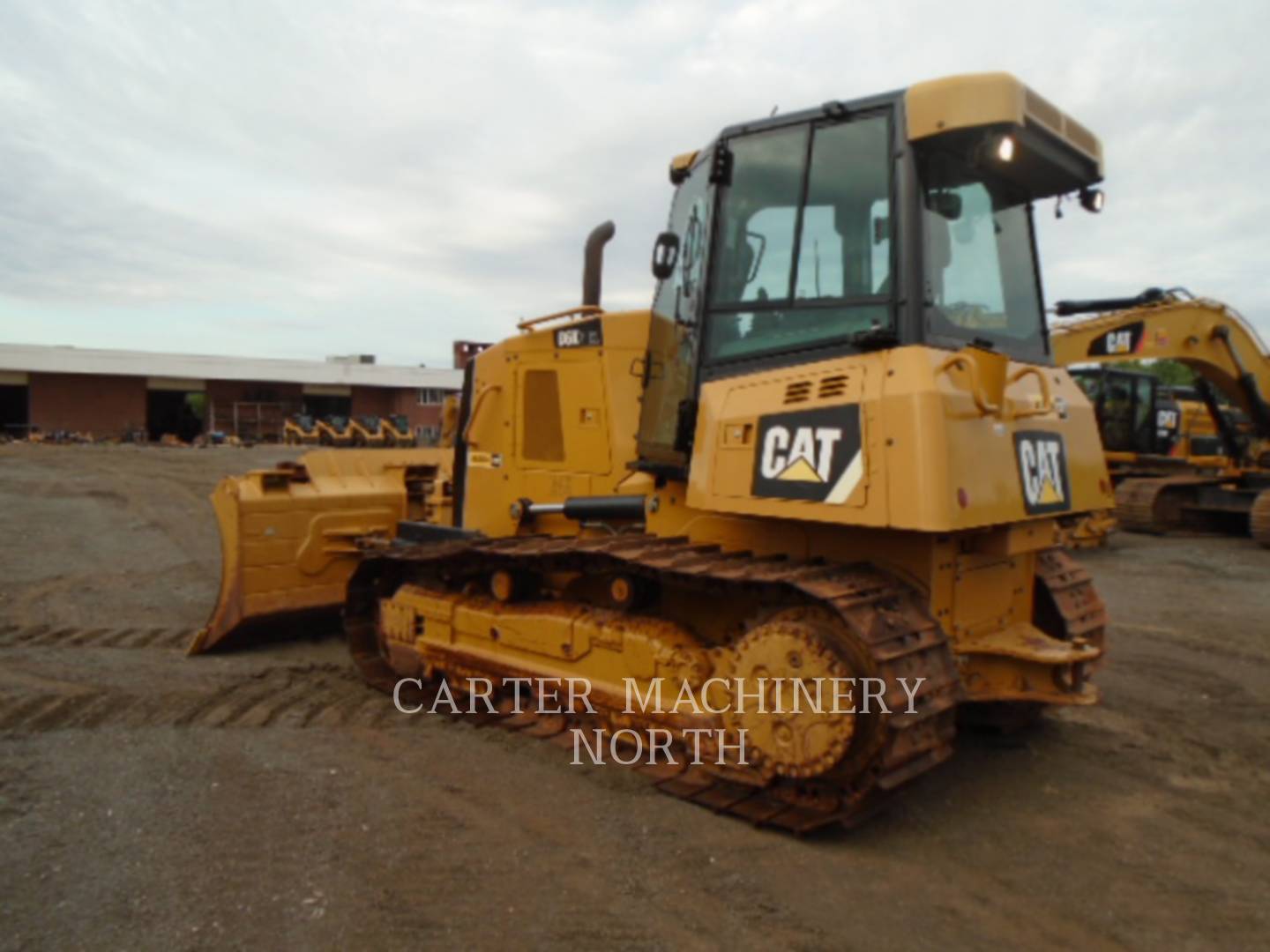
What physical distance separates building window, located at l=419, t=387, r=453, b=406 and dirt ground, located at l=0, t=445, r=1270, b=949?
32017 millimetres

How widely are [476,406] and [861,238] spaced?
3028 mm

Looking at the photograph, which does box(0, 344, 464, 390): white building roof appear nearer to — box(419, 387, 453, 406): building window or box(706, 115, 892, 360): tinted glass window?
box(419, 387, 453, 406): building window

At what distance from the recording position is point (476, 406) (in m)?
5.95

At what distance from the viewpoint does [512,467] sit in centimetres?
572

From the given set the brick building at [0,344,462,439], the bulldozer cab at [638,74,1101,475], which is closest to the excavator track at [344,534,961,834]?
the bulldozer cab at [638,74,1101,475]

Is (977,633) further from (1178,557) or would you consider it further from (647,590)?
(1178,557)

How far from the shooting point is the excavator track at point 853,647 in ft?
10.9

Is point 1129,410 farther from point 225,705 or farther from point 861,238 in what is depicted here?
point 225,705

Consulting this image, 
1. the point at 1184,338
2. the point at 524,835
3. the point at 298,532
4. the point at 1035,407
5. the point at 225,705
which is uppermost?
the point at 1184,338

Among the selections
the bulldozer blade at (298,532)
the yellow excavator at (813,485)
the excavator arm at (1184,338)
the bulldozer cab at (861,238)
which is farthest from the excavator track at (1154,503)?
the bulldozer blade at (298,532)

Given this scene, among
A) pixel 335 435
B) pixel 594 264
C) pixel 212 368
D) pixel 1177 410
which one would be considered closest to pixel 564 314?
pixel 594 264

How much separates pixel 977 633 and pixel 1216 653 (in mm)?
3971

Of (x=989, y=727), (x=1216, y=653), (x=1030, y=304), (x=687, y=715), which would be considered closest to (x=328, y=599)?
(x=687, y=715)

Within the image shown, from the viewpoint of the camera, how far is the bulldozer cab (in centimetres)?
367
